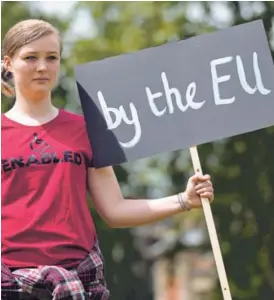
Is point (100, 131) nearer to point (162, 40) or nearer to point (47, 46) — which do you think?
point (47, 46)

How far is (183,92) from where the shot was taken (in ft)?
11.6

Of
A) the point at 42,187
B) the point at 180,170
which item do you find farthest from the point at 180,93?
the point at 180,170

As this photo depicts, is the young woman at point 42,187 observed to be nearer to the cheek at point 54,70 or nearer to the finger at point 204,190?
the cheek at point 54,70

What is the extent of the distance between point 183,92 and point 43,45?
0.46m

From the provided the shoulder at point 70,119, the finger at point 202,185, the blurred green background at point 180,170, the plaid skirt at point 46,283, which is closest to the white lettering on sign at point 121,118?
the shoulder at point 70,119

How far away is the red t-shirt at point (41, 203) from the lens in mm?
3221

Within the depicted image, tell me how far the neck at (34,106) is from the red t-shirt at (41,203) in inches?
2.4

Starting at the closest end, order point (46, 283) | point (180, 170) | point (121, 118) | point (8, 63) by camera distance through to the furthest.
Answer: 1. point (46, 283)
2. point (8, 63)
3. point (121, 118)
4. point (180, 170)

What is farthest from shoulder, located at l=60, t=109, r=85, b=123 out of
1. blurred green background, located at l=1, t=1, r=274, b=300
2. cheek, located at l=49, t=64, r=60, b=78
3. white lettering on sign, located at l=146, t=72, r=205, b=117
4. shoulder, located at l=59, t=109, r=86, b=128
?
blurred green background, located at l=1, t=1, r=274, b=300

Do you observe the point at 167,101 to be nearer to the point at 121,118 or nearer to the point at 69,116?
the point at 121,118

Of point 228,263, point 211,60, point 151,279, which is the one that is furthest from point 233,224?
point 211,60

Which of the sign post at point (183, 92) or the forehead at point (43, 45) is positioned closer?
the forehead at point (43, 45)

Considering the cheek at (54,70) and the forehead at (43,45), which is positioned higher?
the forehead at (43,45)

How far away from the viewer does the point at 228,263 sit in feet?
39.2
